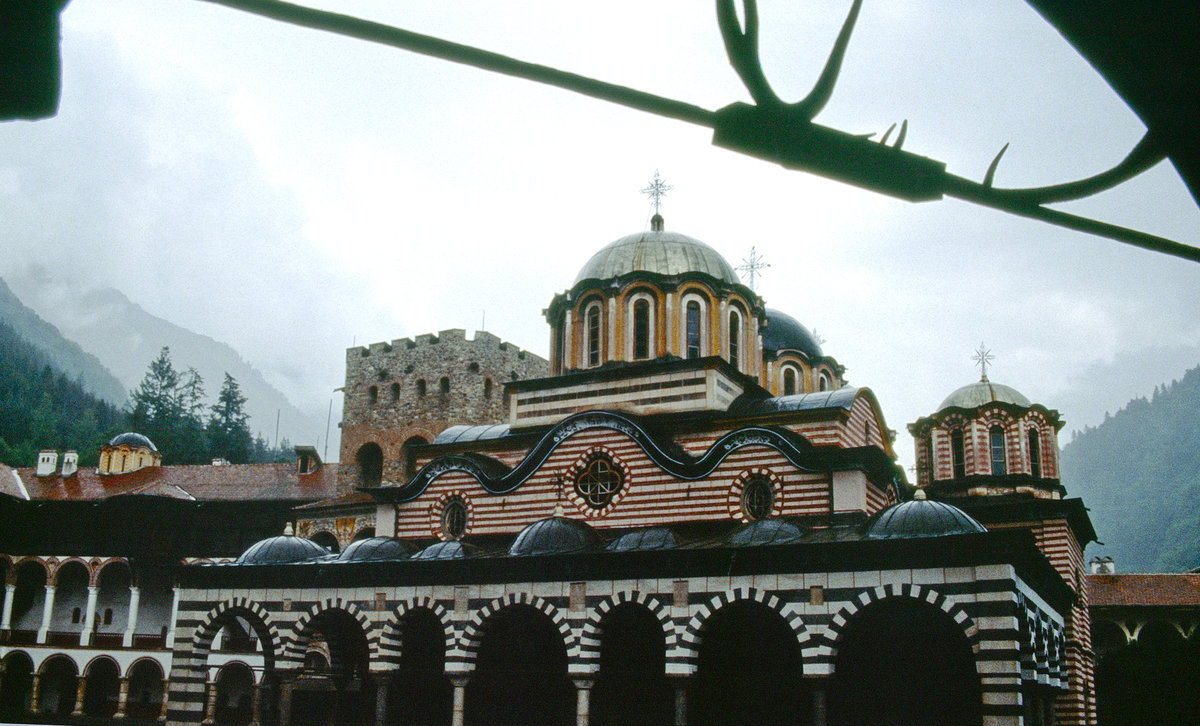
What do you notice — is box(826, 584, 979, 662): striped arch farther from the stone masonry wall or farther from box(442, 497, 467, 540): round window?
the stone masonry wall

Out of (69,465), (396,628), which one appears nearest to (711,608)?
(396,628)

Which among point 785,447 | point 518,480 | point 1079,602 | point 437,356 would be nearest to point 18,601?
point 437,356

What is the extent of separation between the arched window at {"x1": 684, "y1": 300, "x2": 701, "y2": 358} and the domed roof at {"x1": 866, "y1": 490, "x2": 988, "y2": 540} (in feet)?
25.9

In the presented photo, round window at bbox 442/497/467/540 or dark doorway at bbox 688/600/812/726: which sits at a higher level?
round window at bbox 442/497/467/540

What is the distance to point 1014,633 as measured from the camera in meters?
14.5

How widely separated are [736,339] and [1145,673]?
66.6 feet

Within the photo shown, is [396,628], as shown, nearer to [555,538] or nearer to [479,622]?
[479,622]

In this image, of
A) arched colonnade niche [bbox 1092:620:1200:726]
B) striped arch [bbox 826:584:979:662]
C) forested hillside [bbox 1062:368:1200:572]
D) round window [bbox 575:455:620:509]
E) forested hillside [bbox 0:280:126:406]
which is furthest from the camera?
forested hillside [bbox 0:280:126:406]

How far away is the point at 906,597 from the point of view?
15.6 metres

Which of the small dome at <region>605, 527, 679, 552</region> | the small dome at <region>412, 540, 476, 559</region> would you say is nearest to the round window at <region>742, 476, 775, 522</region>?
the small dome at <region>605, 527, 679, 552</region>

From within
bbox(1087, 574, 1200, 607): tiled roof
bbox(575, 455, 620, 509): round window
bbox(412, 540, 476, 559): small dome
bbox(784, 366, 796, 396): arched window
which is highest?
bbox(784, 366, 796, 396): arched window

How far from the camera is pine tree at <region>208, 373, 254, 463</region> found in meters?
69.6

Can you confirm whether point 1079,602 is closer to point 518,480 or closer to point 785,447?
point 785,447

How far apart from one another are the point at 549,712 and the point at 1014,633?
30.4 feet
